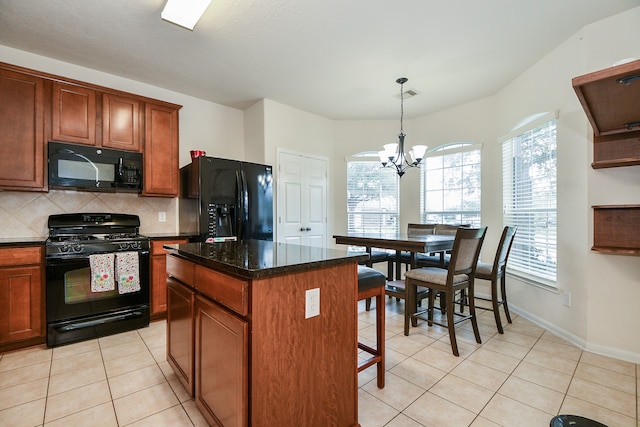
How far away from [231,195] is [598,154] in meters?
3.46

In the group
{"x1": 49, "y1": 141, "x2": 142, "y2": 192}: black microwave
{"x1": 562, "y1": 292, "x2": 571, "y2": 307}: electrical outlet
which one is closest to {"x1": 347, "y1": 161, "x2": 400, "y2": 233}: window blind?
{"x1": 562, "y1": 292, "x2": 571, "y2": 307}: electrical outlet

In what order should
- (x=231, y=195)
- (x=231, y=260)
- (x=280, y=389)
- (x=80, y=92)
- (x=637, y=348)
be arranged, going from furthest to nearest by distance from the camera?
(x=231, y=195) → (x=80, y=92) → (x=637, y=348) → (x=231, y=260) → (x=280, y=389)

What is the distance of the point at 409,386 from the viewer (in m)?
1.94

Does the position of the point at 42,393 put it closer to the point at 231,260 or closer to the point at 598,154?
the point at 231,260

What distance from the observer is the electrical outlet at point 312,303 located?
1.28m

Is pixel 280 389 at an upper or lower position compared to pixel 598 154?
lower

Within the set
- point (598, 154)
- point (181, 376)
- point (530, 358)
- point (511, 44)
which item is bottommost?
point (530, 358)

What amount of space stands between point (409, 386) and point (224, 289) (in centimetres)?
145

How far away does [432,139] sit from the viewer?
457 centimetres

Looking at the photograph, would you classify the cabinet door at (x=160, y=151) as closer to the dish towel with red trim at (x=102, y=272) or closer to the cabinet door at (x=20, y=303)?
the dish towel with red trim at (x=102, y=272)

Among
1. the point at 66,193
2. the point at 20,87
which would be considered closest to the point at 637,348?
the point at 66,193

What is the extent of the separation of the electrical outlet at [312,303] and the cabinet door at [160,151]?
2.77 meters

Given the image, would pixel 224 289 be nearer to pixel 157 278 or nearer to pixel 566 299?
pixel 157 278

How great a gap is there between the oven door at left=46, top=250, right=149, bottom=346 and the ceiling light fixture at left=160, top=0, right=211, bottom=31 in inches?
82.9
